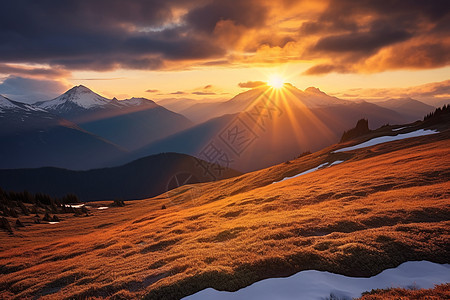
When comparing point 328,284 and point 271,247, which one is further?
point 271,247

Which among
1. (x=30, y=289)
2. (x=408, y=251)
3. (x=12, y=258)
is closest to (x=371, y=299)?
(x=408, y=251)

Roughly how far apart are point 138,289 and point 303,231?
11.0 meters

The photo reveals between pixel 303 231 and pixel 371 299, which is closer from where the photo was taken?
pixel 371 299

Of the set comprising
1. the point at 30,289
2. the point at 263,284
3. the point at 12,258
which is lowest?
the point at 12,258

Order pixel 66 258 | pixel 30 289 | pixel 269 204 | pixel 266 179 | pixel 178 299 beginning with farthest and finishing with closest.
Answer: pixel 266 179, pixel 269 204, pixel 66 258, pixel 30 289, pixel 178 299

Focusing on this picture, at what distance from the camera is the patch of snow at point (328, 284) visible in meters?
10.1

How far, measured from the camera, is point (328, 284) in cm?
1066

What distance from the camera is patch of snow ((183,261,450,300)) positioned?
10.1 meters

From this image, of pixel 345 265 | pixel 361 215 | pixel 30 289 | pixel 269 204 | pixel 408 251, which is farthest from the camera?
pixel 269 204

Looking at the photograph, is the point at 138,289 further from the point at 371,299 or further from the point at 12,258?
the point at 12,258

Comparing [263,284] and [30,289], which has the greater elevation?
[263,284]

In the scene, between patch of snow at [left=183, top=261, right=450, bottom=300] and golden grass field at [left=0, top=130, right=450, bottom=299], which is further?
golden grass field at [left=0, top=130, right=450, bottom=299]

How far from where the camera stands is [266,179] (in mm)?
55875

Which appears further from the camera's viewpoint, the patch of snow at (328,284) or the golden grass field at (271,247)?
the golden grass field at (271,247)
